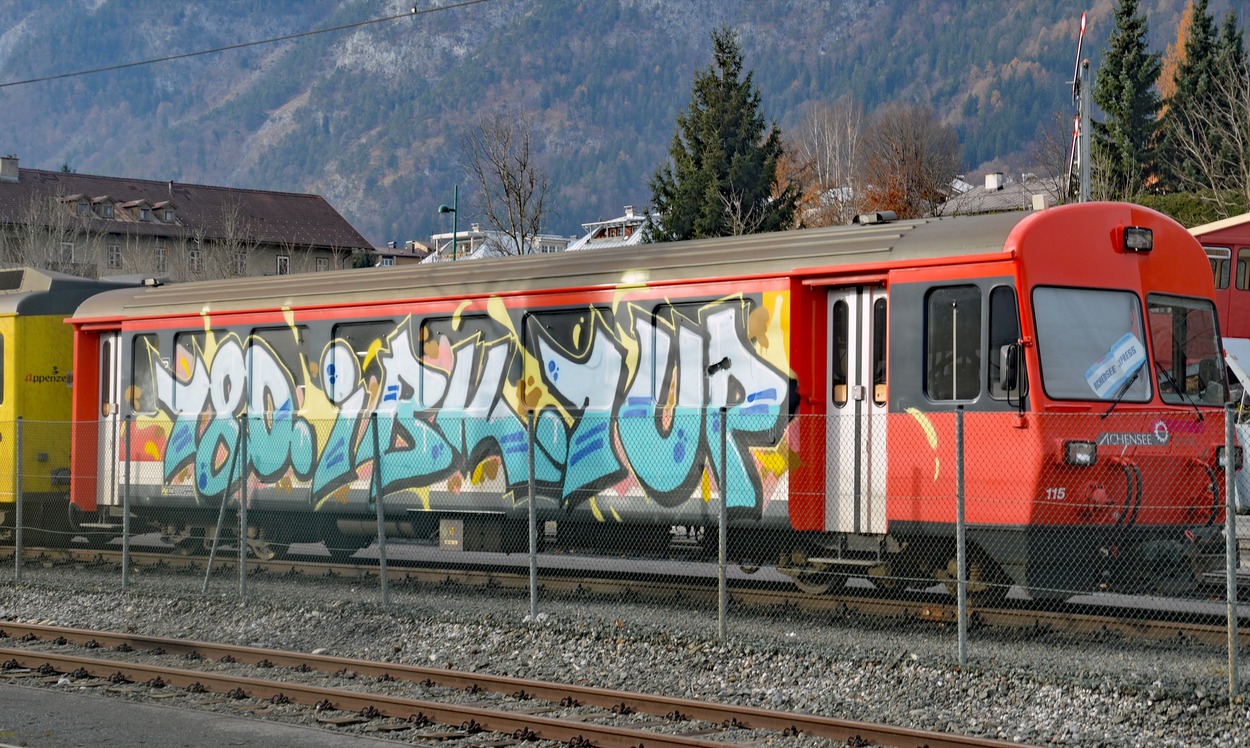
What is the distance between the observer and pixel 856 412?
11.9 meters

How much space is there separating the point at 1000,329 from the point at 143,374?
1100 centimetres

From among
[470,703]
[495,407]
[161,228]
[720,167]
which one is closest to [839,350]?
[495,407]

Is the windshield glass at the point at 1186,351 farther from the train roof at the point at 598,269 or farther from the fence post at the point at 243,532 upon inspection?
the fence post at the point at 243,532

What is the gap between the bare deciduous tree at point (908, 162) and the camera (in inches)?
2534

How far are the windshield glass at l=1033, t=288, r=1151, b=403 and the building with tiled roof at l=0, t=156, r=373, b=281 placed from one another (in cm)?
4904

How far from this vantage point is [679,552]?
1416 cm

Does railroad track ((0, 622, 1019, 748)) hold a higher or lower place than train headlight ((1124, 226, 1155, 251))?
lower

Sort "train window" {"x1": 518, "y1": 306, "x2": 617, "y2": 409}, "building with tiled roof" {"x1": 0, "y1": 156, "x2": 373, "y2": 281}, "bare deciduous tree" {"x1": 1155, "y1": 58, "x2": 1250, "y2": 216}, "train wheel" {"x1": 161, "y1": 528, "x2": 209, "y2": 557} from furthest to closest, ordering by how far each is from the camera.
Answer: "building with tiled roof" {"x1": 0, "y1": 156, "x2": 373, "y2": 281}, "bare deciduous tree" {"x1": 1155, "y1": 58, "x2": 1250, "y2": 216}, "train wheel" {"x1": 161, "y1": 528, "x2": 209, "y2": 557}, "train window" {"x1": 518, "y1": 306, "x2": 617, "y2": 409}

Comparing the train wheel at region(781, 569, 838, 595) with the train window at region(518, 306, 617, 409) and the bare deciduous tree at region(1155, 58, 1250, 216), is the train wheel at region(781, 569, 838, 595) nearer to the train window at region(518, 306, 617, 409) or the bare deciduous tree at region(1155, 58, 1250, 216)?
the train window at region(518, 306, 617, 409)

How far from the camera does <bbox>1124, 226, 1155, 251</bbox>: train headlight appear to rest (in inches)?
456

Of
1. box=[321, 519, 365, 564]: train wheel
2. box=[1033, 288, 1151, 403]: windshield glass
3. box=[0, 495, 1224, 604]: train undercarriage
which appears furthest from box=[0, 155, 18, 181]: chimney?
box=[1033, 288, 1151, 403]: windshield glass

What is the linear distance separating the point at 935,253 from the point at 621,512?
12.5 ft

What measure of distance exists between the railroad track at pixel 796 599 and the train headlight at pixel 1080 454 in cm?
114

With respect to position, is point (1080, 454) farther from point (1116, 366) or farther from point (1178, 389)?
point (1178, 389)
